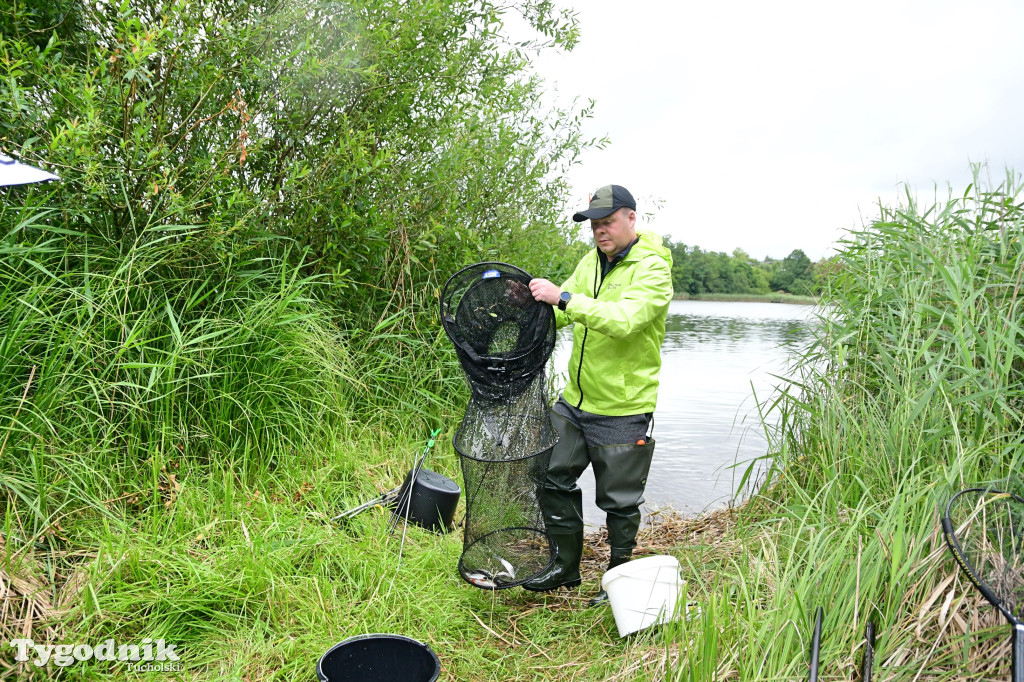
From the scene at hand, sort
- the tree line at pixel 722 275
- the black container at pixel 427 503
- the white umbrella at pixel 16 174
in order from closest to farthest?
the white umbrella at pixel 16 174, the black container at pixel 427 503, the tree line at pixel 722 275

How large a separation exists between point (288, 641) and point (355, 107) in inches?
129

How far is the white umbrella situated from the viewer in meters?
2.57

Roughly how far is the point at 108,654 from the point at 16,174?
179 cm

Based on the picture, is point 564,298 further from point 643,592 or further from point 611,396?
point 643,592

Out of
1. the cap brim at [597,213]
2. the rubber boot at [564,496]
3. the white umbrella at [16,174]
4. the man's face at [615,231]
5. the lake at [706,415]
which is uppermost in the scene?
the white umbrella at [16,174]

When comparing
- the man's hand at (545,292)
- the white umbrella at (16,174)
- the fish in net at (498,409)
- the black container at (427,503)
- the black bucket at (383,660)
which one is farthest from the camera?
the black container at (427,503)

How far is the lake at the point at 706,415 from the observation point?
16.7 feet

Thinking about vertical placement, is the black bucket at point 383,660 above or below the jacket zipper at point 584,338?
below

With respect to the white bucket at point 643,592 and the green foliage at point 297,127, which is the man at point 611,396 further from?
the green foliage at point 297,127

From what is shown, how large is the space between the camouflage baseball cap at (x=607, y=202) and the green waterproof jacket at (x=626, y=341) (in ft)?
0.62

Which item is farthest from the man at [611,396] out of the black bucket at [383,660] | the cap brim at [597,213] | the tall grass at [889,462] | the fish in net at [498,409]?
the black bucket at [383,660]

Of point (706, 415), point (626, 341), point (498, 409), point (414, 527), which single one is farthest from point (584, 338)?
point (706, 415)

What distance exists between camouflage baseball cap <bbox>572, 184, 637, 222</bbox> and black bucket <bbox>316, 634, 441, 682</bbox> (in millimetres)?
1805

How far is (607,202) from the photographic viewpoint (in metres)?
3.04
